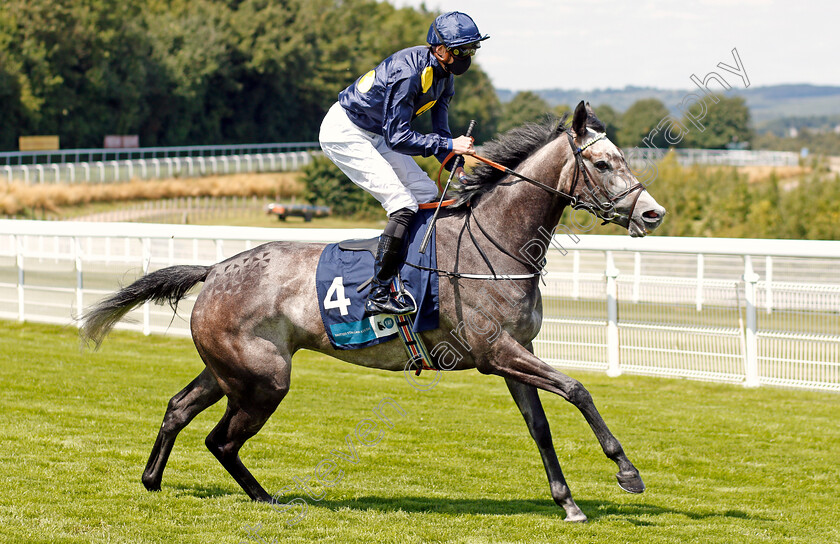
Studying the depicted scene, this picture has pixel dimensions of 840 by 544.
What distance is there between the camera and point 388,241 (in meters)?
4.54

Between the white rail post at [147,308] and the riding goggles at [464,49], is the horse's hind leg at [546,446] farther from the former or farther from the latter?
the white rail post at [147,308]

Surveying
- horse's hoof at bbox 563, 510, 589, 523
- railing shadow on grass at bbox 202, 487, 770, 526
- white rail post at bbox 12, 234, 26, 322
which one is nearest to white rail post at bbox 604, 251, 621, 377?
railing shadow on grass at bbox 202, 487, 770, 526

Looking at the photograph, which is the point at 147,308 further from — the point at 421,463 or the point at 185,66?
the point at 185,66

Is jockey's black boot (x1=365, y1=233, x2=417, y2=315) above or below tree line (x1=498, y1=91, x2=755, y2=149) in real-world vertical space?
above

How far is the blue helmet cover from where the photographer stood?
4445mm

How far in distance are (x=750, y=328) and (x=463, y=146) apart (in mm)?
5520

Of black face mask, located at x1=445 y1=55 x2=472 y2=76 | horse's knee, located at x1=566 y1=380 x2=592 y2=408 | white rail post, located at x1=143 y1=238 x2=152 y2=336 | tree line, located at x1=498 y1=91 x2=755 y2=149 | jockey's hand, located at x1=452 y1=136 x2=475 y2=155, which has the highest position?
black face mask, located at x1=445 y1=55 x2=472 y2=76

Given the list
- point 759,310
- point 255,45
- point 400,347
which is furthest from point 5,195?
point 255,45

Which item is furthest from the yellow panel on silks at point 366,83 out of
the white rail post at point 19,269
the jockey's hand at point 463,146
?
the white rail post at point 19,269

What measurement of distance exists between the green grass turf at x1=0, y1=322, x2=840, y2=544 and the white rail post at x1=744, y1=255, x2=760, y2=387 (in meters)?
0.18

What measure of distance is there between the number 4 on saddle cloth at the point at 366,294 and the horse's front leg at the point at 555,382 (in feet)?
1.16

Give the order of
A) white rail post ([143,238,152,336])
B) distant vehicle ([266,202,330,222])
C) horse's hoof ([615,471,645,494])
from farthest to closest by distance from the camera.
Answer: distant vehicle ([266,202,330,222])
white rail post ([143,238,152,336])
horse's hoof ([615,471,645,494])

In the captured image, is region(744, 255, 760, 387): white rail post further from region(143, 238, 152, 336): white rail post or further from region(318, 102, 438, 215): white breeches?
region(143, 238, 152, 336): white rail post

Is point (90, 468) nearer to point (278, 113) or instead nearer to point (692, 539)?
point (692, 539)
